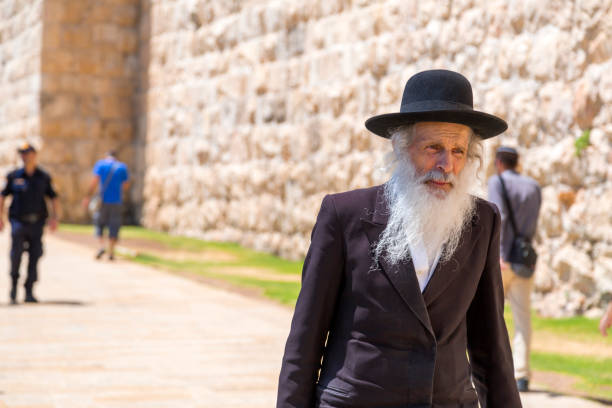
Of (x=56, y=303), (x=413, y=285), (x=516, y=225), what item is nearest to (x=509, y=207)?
(x=516, y=225)

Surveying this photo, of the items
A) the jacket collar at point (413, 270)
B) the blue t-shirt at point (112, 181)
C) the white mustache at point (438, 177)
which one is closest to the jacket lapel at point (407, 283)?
the jacket collar at point (413, 270)

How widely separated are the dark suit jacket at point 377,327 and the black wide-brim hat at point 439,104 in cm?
26

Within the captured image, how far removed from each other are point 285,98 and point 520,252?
9929 mm

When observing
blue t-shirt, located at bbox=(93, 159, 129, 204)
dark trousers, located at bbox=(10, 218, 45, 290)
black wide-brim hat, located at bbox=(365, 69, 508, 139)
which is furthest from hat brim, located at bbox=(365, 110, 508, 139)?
blue t-shirt, located at bbox=(93, 159, 129, 204)

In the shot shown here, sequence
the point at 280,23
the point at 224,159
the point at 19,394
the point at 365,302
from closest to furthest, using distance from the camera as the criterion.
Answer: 1. the point at 365,302
2. the point at 19,394
3. the point at 280,23
4. the point at 224,159

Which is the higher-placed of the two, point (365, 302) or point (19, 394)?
point (365, 302)

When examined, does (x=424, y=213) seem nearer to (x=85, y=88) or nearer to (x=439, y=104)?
(x=439, y=104)

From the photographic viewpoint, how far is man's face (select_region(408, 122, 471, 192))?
10.1 feet

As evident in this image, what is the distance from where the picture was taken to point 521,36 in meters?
10.9

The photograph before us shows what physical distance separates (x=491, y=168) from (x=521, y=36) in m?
1.46

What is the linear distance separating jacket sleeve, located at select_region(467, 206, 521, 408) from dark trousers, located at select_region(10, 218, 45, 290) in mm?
8825

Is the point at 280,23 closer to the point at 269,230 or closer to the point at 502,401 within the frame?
the point at 269,230

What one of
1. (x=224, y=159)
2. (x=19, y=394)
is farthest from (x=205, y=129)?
(x=19, y=394)

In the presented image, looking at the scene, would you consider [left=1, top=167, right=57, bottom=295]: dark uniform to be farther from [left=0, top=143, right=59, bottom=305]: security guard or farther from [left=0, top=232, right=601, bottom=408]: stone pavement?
[left=0, top=232, right=601, bottom=408]: stone pavement
